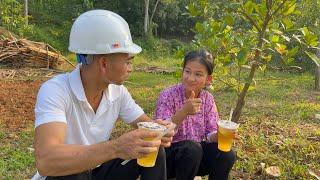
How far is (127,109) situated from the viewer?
2.73 meters

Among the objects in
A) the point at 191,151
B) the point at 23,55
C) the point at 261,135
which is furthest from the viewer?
the point at 23,55

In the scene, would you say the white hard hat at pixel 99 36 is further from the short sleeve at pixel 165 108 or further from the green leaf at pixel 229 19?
the green leaf at pixel 229 19

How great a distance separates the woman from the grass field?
0.90 meters

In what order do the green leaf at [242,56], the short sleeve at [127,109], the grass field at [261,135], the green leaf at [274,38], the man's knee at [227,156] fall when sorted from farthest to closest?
1. the grass field at [261,135]
2. the green leaf at [274,38]
3. the green leaf at [242,56]
4. the man's knee at [227,156]
5. the short sleeve at [127,109]

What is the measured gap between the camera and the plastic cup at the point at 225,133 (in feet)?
9.09

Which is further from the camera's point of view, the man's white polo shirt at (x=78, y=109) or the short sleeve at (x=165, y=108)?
the short sleeve at (x=165, y=108)

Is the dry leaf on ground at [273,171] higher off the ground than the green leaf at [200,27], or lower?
lower

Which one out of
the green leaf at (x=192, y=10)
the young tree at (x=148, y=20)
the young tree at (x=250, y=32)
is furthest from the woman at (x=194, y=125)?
the young tree at (x=148, y=20)

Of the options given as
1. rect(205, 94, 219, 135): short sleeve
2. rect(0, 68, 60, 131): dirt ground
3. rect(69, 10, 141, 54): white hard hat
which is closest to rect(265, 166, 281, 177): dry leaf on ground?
rect(205, 94, 219, 135): short sleeve

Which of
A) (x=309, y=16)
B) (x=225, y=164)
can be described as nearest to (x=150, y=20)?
(x=309, y=16)

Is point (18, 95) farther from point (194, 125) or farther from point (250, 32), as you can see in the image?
point (194, 125)

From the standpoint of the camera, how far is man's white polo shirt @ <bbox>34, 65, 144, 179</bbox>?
7.16ft

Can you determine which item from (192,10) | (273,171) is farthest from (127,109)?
(273,171)

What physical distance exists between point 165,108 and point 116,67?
3.05 feet
